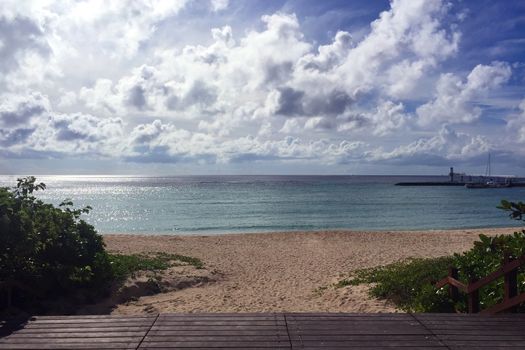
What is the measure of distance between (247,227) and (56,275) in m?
27.8

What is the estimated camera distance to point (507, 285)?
19.7 ft

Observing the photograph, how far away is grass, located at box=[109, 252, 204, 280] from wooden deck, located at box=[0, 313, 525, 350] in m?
7.50

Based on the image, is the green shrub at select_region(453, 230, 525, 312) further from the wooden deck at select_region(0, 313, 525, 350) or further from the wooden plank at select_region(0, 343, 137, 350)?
the wooden plank at select_region(0, 343, 137, 350)

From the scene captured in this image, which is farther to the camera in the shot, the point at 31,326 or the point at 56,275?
the point at 56,275

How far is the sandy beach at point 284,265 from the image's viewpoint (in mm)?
11234

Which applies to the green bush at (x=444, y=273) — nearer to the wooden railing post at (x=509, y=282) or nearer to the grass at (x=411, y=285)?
the grass at (x=411, y=285)

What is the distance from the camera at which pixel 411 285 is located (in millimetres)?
10766

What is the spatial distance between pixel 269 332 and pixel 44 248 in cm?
619

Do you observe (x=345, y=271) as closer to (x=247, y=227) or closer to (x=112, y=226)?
(x=247, y=227)

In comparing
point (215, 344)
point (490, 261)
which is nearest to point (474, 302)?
point (490, 261)

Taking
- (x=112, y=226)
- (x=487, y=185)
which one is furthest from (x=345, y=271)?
(x=487, y=185)

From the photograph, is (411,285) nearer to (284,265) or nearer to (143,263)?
(284,265)

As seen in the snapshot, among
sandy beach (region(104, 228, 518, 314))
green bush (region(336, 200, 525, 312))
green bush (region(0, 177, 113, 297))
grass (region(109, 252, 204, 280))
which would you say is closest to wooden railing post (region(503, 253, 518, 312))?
green bush (region(336, 200, 525, 312))

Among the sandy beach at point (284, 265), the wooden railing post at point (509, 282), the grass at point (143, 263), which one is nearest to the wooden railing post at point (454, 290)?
the wooden railing post at point (509, 282)
